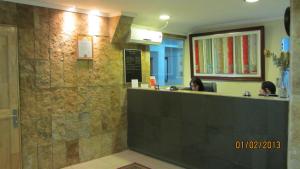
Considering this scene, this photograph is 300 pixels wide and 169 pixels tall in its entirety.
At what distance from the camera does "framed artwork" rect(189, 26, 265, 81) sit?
15.7 ft

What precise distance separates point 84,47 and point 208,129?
2154 mm

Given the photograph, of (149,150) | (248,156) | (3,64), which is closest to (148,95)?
(149,150)

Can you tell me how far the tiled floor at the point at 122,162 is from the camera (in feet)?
12.4

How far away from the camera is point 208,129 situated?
3348mm

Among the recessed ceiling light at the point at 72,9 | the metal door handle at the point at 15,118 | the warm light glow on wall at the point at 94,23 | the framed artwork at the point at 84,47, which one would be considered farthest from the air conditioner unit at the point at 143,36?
the metal door handle at the point at 15,118

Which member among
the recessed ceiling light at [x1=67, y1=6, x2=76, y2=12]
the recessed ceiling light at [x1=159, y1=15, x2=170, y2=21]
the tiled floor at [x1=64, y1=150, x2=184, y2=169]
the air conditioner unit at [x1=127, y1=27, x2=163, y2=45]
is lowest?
the tiled floor at [x1=64, y1=150, x2=184, y2=169]

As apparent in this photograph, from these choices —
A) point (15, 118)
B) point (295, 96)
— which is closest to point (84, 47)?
point (15, 118)

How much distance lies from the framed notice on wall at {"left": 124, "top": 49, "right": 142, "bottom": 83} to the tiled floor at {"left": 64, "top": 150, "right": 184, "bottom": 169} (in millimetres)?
1276

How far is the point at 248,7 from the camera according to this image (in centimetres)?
380

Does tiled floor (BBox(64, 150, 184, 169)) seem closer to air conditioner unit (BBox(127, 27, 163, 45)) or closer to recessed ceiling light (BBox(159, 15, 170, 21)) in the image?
air conditioner unit (BBox(127, 27, 163, 45))

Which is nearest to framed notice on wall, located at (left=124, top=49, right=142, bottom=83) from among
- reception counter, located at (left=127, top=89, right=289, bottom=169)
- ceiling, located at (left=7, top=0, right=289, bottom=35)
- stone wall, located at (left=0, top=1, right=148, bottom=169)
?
stone wall, located at (left=0, top=1, right=148, bottom=169)

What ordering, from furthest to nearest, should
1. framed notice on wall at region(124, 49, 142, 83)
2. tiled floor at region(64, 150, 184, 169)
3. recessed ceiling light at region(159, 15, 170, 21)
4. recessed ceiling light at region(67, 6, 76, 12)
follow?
framed notice on wall at region(124, 49, 142, 83) → recessed ceiling light at region(159, 15, 170, 21) → tiled floor at region(64, 150, 184, 169) → recessed ceiling light at region(67, 6, 76, 12)

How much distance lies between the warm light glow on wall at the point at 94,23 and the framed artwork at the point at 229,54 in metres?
2.40

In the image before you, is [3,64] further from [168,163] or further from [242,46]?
[242,46]
